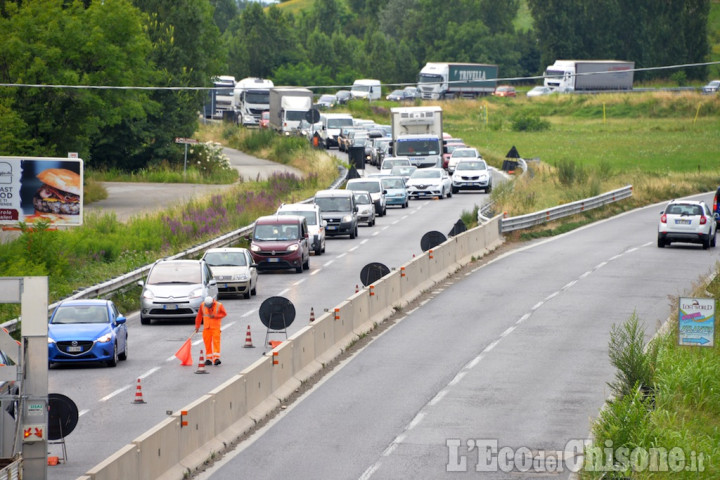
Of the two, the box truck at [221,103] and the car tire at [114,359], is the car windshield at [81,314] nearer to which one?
the car tire at [114,359]

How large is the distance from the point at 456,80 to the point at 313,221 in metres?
88.9

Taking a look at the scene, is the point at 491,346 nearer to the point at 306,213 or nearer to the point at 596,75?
the point at 306,213

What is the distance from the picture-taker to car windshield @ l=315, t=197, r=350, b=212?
4609cm

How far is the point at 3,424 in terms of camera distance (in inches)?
588

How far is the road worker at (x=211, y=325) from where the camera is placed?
2405cm

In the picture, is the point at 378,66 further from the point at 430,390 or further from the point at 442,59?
the point at 430,390

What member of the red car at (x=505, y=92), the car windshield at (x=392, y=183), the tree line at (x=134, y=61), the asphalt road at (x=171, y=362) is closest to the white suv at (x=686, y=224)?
the asphalt road at (x=171, y=362)

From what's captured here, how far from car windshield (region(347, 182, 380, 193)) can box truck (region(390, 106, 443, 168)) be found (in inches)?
530

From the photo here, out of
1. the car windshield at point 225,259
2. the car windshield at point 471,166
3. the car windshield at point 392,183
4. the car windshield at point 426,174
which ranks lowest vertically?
the car windshield at point 225,259

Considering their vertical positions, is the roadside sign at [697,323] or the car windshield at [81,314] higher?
the roadside sign at [697,323]

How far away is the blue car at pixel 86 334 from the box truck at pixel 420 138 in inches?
1650

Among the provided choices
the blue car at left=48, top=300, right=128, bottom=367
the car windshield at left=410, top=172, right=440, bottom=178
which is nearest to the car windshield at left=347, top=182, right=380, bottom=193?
the car windshield at left=410, top=172, right=440, bottom=178

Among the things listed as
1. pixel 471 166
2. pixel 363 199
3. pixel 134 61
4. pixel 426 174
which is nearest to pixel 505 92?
pixel 471 166

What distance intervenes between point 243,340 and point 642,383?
1006 centimetres
